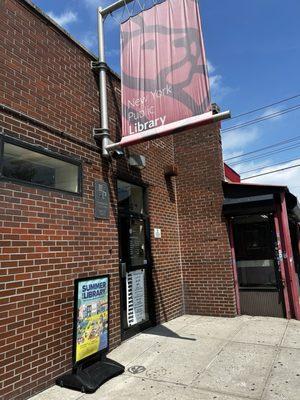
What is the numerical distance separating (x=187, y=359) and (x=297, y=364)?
1475 mm

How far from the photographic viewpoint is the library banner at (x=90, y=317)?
4527 mm

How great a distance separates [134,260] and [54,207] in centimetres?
245

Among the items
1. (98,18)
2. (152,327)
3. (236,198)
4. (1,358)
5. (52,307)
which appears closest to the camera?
(1,358)

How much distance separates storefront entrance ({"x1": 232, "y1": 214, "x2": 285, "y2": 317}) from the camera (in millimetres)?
7582

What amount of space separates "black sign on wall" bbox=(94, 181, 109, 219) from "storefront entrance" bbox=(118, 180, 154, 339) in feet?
1.92

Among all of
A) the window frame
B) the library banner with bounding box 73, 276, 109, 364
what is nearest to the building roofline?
the window frame

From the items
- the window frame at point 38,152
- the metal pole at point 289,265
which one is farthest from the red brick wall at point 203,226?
the window frame at point 38,152

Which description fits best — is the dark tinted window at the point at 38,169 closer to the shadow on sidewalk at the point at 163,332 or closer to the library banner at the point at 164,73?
the library banner at the point at 164,73

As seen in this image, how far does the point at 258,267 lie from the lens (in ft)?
25.6

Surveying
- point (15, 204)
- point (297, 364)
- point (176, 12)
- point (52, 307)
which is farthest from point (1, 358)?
point (176, 12)

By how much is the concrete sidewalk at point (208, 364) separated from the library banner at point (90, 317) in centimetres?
49

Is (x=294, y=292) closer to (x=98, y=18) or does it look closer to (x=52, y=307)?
(x=52, y=307)

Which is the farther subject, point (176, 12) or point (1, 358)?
point (176, 12)

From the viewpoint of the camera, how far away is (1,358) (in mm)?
3824
